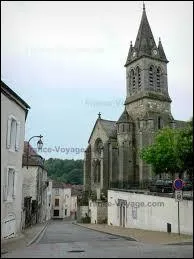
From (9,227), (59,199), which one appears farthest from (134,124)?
(59,199)

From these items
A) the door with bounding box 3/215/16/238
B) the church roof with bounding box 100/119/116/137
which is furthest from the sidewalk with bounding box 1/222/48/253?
the church roof with bounding box 100/119/116/137

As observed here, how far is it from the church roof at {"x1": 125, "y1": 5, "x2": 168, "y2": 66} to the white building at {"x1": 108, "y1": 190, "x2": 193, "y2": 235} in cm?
2437

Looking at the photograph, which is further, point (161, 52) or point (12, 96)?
point (161, 52)

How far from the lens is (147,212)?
82.0ft

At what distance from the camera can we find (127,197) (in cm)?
3006

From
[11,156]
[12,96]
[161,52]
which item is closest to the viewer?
[12,96]

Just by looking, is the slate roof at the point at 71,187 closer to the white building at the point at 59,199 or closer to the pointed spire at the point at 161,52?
the white building at the point at 59,199

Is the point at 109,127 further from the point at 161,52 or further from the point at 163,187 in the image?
the point at 163,187

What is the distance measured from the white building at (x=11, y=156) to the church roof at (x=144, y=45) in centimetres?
3482

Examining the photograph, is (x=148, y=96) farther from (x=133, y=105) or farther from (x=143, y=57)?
(x=143, y=57)

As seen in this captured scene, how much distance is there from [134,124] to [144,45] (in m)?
12.1

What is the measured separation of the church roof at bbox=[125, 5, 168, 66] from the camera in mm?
52531

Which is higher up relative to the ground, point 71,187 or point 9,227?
point 9,227

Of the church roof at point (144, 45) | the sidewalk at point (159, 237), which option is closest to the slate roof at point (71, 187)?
the church roof at point (144, 45)
